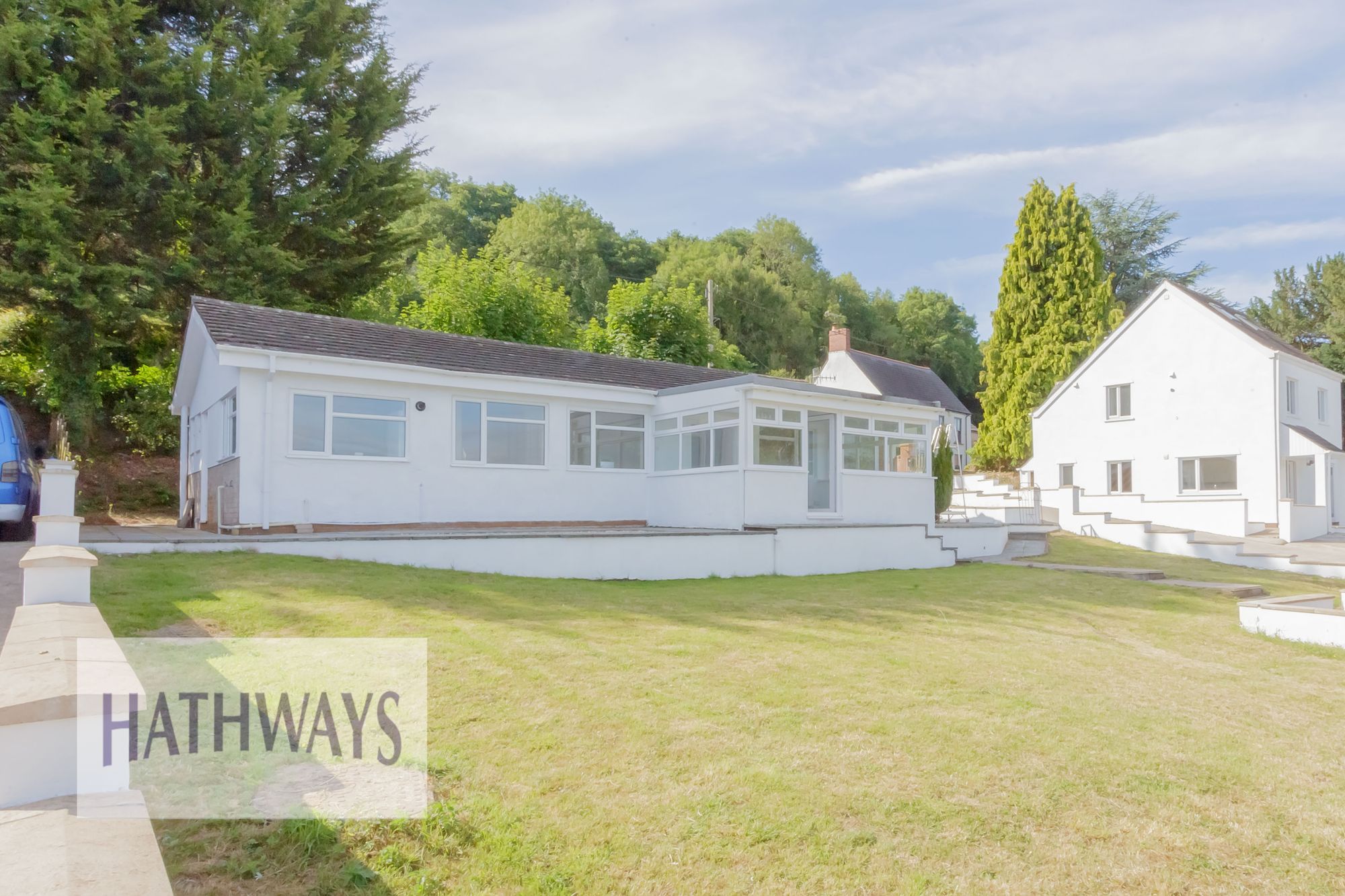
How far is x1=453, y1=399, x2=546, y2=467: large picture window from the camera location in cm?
1625

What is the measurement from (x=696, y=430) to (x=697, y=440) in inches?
8.1

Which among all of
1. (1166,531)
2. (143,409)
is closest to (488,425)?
(143,409)

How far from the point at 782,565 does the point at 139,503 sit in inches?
640

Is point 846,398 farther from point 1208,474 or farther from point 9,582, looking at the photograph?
point 1208,474

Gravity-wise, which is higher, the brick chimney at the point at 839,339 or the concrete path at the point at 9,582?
the brick chimney at the point at 839,339

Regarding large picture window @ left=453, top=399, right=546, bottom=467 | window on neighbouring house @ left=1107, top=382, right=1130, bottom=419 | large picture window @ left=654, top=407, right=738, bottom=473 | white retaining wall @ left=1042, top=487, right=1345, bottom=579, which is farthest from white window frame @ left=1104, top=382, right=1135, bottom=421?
large picture window @ left=453, top=399, right=546, bottom=467

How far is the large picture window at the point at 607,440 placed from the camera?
17.8m

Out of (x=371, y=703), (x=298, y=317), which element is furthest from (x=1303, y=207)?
(x=371, y=703)

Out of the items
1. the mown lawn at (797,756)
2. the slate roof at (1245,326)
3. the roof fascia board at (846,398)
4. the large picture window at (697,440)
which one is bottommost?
the mown lawn at (797,756)

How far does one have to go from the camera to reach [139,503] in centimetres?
2130

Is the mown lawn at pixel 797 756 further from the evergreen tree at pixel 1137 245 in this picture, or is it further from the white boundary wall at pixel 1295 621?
the evergreen tree at pixel 1137 245

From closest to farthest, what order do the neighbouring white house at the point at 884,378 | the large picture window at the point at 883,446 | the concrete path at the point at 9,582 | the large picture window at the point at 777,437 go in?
the concrete path at the point at 9,582 < the large picture window at the point at 777,437 < the large picture window at the point at 883,446 < the neighbouring white house at the point at 884,378

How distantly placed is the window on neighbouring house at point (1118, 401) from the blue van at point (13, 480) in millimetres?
30315

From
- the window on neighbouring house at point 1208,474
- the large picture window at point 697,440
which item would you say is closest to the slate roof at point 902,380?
the window on neighbouring house at point 1208,474
